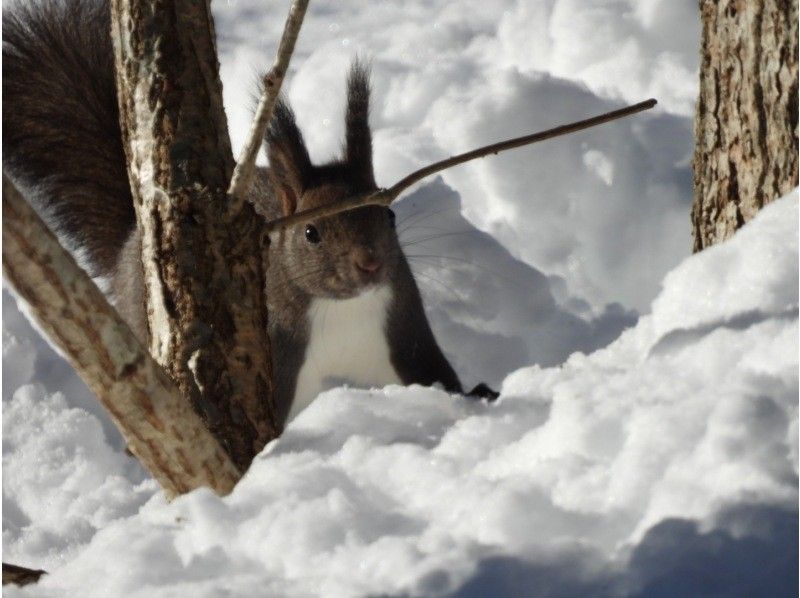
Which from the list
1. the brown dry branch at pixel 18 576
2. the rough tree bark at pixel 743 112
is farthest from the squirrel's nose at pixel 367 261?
the brown dry branch at pixel 18 576

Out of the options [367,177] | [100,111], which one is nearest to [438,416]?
[367,177]

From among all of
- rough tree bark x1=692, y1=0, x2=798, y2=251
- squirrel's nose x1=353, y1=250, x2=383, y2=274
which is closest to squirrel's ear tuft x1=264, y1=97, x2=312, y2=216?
squirrel's nose x1=353, y1=250, x2=383, y2=274

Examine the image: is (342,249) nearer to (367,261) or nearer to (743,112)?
(367,261)

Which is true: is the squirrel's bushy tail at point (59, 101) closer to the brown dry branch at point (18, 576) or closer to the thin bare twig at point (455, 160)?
the thin bare twig at point (455, 160)

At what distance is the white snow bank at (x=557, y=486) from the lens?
0.88m

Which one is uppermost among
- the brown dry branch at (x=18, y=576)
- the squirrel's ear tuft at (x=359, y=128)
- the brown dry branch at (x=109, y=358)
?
the squirrel's ear tuft at (x=359, y=128)

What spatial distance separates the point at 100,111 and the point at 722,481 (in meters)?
1.80

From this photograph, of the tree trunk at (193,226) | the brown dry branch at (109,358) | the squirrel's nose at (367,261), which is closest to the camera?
the brown dry branch at (109,358)

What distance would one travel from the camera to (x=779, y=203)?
127cm

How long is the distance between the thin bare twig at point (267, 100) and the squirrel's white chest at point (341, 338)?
33.0 inches

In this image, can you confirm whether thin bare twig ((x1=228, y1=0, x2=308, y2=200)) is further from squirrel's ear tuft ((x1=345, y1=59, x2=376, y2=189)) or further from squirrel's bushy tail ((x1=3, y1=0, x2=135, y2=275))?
squirrel's bushy tail ((x1=3, y1=0, x2=135, y2=275))

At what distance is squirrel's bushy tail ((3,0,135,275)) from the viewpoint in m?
2.35

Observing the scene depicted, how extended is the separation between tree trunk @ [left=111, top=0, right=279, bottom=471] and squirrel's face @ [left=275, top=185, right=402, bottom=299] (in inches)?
26.1

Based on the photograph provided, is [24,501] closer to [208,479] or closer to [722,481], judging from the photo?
[208,479]
